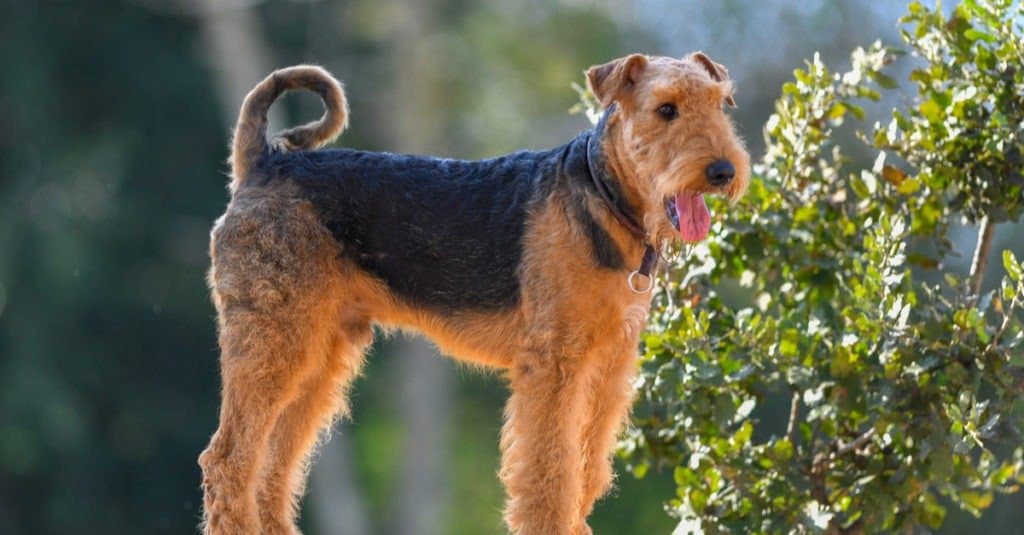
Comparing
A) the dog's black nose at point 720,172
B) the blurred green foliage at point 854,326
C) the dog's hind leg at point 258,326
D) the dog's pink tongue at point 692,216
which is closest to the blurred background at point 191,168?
the blurred green foliage at point 854,326

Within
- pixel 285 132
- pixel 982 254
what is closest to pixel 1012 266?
pixel 982 254

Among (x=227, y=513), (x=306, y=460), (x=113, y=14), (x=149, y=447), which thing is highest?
(x=113, y=14)

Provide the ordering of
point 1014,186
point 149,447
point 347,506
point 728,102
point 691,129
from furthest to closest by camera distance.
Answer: point 149,447
point 347,506
point 1014,186
point 728,102
point 691,129

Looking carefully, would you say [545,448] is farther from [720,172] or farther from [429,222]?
[720,172]

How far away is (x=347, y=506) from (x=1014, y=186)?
10.2 metres

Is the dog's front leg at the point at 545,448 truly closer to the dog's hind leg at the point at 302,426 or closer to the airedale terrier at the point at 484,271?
the airedale terrier at the point at 484,271

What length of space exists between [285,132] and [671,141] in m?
1.47

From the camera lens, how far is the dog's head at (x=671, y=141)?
164 inches

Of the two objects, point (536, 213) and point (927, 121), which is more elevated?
point (927, 121)

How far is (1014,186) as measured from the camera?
4.87 metres

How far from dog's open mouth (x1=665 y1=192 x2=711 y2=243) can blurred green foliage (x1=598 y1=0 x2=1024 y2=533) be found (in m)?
0.55

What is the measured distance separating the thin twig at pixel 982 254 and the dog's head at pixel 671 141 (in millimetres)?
1093

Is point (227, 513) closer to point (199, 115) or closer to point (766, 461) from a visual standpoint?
point (766, 461)

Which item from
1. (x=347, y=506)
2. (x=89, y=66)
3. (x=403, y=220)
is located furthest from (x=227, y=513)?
(x=89, y=66)
